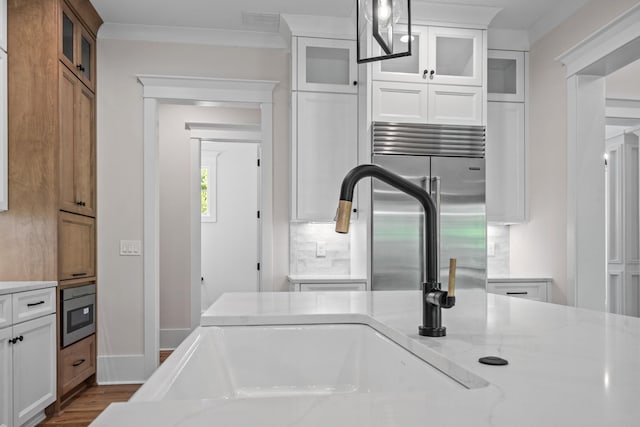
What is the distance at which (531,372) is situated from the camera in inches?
29.7

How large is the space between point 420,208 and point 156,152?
2.14m

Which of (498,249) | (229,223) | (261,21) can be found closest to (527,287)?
(498,249)

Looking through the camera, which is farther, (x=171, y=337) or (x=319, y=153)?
(x=171, y=337)

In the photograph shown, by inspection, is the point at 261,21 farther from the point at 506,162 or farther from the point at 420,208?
the point at 506,162

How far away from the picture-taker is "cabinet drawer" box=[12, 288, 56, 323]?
2.71 m

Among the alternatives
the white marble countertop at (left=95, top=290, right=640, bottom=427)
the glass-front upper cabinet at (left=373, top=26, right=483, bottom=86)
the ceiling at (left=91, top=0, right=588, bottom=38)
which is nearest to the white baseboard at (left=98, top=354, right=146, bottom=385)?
the ceiling at (left=91, top=0, right=588, bottom=38)

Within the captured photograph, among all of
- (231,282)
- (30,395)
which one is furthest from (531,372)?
(231,282)

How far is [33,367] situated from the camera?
289 cm

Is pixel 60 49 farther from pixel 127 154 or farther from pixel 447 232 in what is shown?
pixel 447 232

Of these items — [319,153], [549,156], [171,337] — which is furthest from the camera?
[171,337]

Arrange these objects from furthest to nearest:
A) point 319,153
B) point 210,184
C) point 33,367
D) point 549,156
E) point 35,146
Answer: point 210,184
point 319,153
point 549,156
point 35,146
point 33,367

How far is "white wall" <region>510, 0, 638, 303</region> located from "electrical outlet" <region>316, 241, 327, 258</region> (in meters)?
1.62

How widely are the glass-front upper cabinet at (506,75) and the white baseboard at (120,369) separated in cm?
351

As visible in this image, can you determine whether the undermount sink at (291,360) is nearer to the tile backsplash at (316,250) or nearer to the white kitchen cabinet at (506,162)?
the tile backsplash at (316,250)
